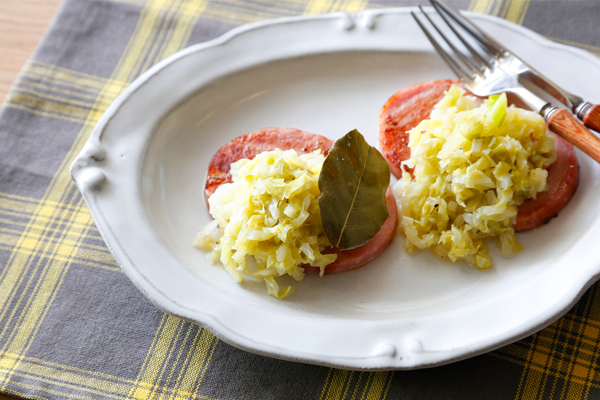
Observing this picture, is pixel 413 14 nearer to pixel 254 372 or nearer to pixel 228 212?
pixel 228 212

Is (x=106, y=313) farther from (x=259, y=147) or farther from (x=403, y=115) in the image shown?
(x=403, y=115)

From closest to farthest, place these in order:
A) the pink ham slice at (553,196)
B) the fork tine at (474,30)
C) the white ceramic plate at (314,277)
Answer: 1. the white ceramic plate at (314,277)
2. the pink ham slice at (553,196)
3. the fork tine at (474,30)

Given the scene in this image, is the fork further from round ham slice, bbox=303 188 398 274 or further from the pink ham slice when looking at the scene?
round ham slice, bbox=303 188 398 274

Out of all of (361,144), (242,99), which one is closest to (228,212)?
(361,144)

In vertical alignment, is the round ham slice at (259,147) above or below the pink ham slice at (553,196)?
below

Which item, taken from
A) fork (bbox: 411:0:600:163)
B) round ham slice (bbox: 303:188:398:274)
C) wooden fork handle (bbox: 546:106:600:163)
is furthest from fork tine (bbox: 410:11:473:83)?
round ham slice (bbox: 303:188:398:274)

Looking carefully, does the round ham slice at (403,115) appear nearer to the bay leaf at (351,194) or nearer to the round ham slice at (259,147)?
the round ham slice at (259,147)

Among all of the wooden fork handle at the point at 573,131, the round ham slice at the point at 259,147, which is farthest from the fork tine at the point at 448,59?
the round ham slice at the point at 259,147

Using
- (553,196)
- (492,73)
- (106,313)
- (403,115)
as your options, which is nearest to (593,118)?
(553,196)
